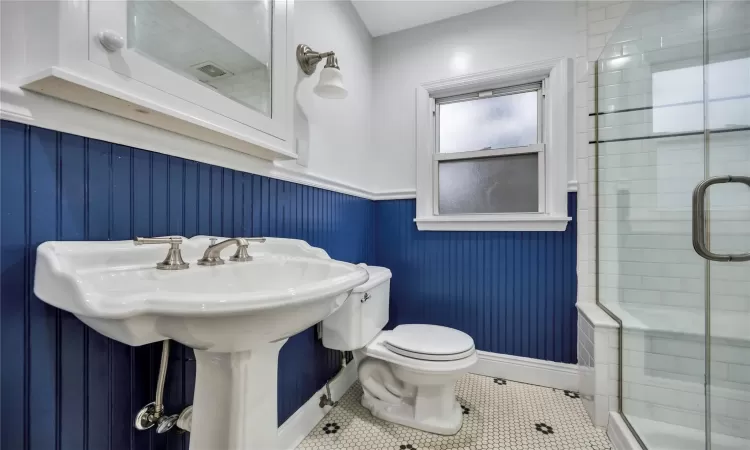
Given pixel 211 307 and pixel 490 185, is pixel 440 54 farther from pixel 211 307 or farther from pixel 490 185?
pixel 211 307

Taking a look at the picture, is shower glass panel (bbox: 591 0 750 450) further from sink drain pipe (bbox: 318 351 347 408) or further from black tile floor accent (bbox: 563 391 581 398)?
sink drain pipe (bbox: 318 351 347 408)

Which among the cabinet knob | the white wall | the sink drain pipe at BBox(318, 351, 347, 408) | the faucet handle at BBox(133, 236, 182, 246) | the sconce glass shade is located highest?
the white wall

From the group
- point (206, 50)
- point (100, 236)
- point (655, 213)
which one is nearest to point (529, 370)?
point (655, 213)

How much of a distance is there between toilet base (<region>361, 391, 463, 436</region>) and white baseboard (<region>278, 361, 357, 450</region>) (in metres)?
0.16

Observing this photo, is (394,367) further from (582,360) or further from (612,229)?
(612,229)

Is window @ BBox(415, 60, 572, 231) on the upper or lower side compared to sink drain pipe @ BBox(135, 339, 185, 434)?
upper

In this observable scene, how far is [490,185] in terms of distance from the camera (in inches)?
71.1

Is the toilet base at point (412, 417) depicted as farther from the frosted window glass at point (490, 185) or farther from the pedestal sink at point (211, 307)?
the frosted window glass at point (490, 185)

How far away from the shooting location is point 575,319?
5.16ft

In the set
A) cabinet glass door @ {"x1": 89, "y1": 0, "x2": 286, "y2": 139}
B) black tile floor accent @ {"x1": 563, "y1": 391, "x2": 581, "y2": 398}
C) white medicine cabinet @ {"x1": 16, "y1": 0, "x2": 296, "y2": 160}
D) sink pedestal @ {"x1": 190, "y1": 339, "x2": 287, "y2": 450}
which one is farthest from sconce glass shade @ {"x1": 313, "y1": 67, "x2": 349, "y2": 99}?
black tile floor accent @ {"x1": 563, "y1": 391, "x2": 581, "y2": 398}

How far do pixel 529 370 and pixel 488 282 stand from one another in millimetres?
517

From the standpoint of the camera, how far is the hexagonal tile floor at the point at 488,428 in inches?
46.6

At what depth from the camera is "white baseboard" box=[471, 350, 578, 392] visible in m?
1.58

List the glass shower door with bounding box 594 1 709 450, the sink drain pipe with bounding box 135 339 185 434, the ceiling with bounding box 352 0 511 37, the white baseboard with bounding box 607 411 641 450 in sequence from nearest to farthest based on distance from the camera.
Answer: the sink drain pipe with bounding box 135 339 185 434 → the white baseboard with bounding box 607 411 641 450 → the glass shower door with bounding box 594 1 709 450 → the ceiling with bounding box 352 0 511 37
